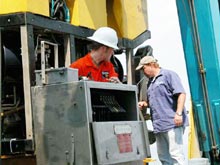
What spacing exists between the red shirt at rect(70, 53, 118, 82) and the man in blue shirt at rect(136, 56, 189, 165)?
1171 mm

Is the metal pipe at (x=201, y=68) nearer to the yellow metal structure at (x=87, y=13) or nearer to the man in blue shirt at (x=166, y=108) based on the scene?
the man in blue shirt at (x=166, y=108)

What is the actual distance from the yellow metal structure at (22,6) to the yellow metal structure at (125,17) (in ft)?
4.94

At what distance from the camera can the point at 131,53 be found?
18.6 ft

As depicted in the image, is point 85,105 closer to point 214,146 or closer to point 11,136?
point 11,136

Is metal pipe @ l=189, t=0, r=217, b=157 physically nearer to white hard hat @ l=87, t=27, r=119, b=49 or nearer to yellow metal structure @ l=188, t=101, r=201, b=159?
yellow metal structure @ l=188, t=101, r=201, b=159

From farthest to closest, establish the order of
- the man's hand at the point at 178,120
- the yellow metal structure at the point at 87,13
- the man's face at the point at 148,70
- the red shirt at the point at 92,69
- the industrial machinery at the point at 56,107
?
the man's face at the point at 148,70, the man's hand at the point at 178,120, the yellow metal structure at the point at 87,13, the red shirt at the point at 92,69, the industrial machinery at the point at 56,107

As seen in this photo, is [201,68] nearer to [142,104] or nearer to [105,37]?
[142,104]

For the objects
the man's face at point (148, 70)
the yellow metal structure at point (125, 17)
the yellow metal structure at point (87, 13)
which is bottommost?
the man's face at point (148, 70)

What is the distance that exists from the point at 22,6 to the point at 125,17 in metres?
1.78

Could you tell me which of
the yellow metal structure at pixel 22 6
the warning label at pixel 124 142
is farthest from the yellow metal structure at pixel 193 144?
the yellow metal structure at pixel 22 6

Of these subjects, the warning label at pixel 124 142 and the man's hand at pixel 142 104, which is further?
the man's hand at pixel 142 104

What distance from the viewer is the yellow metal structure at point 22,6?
3.97 metres

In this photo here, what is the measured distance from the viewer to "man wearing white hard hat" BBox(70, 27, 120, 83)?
435cm

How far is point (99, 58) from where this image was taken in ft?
14.5
